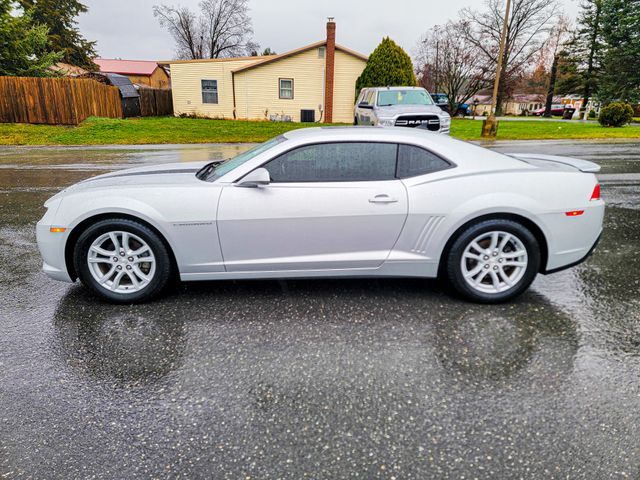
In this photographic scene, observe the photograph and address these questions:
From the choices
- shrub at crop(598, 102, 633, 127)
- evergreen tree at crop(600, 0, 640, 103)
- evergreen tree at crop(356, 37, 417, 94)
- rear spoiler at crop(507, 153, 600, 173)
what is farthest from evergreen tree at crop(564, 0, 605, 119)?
rear spoiler at crop(507, 153, 600, 173)

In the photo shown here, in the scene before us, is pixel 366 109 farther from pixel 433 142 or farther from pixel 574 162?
pixel 433 142

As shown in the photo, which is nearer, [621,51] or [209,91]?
[209,91]

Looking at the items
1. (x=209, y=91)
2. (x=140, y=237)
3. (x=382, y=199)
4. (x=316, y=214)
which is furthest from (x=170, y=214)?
(x=209, y=91)

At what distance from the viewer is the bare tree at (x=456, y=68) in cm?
4656

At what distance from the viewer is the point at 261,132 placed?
20.3 m

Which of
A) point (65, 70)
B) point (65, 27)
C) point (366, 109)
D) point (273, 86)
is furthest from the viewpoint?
point (65, 27)

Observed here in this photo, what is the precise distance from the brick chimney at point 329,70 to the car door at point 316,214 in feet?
81.7

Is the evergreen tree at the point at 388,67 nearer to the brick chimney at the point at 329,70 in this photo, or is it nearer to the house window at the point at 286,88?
the brick chimney at the point at 329,70

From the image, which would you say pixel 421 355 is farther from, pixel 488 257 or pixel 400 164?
pixel 400 164

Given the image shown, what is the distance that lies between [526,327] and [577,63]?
5919cm

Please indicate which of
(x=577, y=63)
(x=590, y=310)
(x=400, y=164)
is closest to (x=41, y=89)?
(x=400, y=164)

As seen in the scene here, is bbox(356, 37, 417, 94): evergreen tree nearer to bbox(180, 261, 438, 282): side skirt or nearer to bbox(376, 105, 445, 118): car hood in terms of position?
bbox(376, 105, 445, 118): car hood

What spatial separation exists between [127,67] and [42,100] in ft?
113

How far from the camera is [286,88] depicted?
2855 cm
